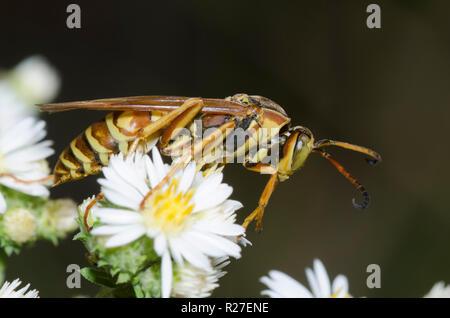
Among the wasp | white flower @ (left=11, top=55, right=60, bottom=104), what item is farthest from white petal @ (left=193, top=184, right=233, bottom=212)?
white flower @ (left=11, top=55, right=60, bottom=104)

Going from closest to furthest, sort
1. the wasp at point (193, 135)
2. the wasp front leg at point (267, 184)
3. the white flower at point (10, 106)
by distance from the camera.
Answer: the wasp at point (193, 135)
the wasp front leg at point (267, 184)
the white flower at point (10, 106)

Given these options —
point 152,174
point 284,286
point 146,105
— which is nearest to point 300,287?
point 284,286

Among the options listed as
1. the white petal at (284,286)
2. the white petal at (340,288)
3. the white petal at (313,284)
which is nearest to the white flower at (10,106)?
the white petal at (284,286)

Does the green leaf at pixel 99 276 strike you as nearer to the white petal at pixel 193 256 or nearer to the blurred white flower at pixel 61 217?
the white petal at pixel 193 256

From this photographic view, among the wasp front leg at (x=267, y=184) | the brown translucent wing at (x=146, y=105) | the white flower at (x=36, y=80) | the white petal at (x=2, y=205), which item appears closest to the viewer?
the white petal at (x=2, y=205)
